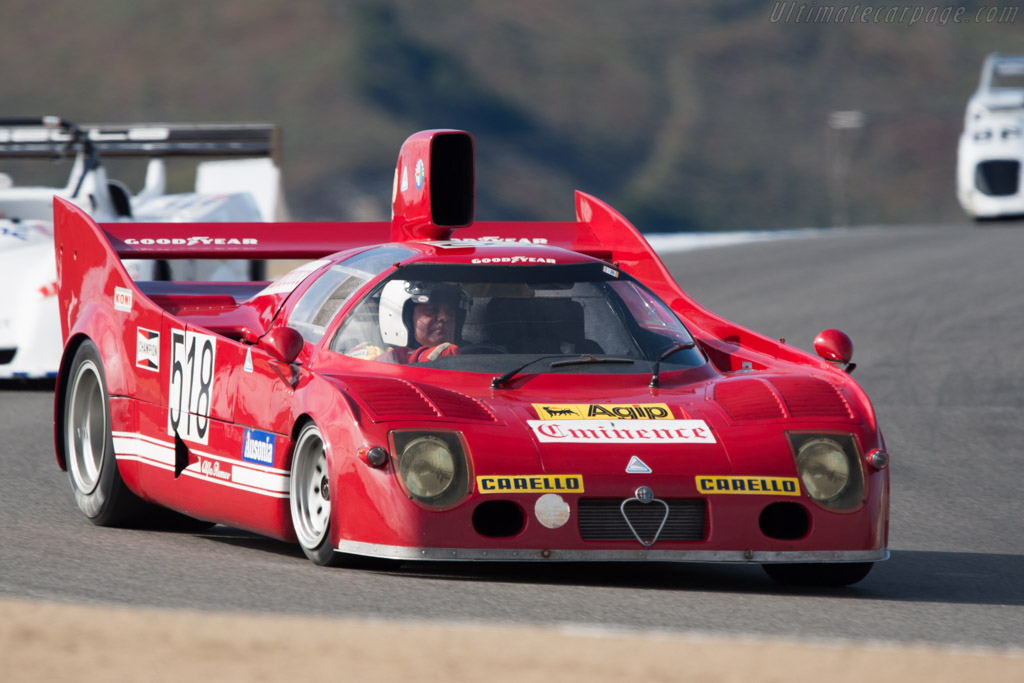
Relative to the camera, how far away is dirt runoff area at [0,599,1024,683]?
13.9ft

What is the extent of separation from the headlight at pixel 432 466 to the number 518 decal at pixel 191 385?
1281 millimetres

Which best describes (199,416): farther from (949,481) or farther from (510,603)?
(949,481)

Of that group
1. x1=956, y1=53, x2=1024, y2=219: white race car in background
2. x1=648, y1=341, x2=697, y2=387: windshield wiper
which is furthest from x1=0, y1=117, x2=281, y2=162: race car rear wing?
x1=956, y1=53, x2=1024, y2=219: white race car in background

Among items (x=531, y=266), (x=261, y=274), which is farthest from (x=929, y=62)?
(x=531, y=266)

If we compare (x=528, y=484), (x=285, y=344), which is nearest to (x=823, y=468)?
(x=528, y=484)

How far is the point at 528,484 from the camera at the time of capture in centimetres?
567

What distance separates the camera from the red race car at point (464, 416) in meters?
5.71

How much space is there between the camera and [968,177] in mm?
29594

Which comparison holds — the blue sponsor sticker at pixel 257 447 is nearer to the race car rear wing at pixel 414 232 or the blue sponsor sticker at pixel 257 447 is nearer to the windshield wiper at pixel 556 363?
the windshield wiper at pixel 556 363

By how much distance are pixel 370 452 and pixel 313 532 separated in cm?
60

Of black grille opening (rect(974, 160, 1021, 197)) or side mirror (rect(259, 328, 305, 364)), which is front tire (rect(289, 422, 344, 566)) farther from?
black grille opening (rect(974, 160, 1021, 197))

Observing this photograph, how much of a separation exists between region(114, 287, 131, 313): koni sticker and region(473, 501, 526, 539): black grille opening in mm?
2300

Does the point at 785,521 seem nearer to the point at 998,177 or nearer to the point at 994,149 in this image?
the point at 994,149

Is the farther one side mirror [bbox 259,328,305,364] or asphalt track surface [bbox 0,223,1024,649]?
side mirror [bbox 259,328,305,364]
